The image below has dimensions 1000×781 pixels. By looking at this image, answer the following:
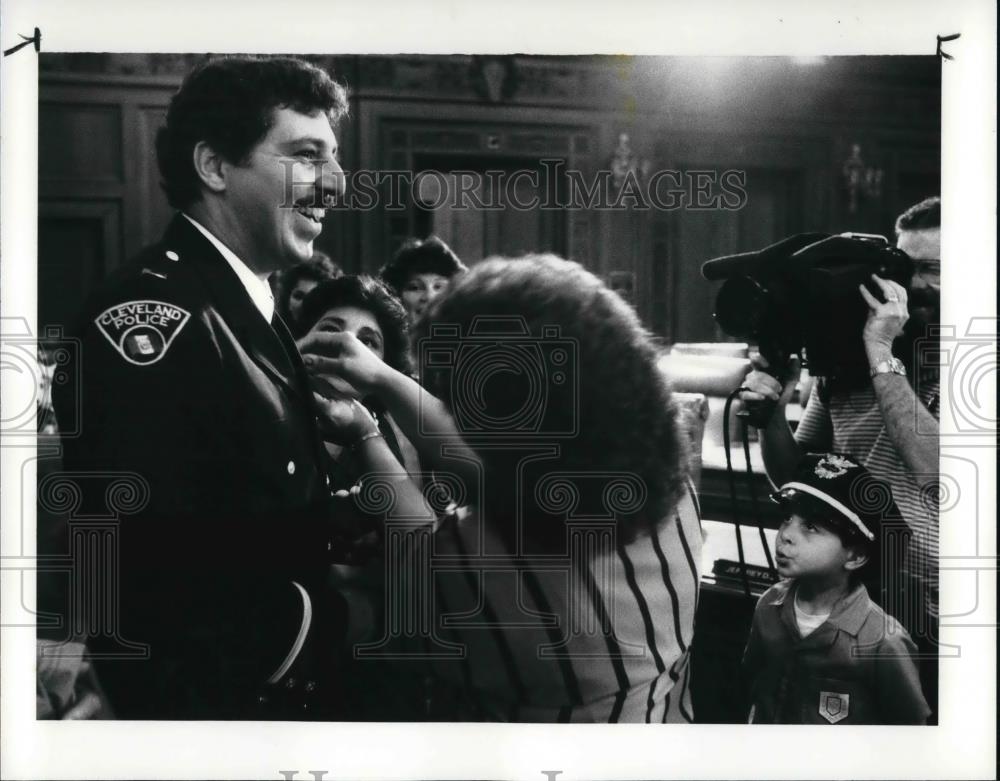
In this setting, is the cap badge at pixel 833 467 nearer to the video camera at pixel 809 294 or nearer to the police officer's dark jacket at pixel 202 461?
the video camera at pixel 809 294

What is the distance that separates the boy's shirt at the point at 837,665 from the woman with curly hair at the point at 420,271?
1.10 meters

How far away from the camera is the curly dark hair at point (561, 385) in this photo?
272 cm

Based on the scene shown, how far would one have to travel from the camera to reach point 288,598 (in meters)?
2.71

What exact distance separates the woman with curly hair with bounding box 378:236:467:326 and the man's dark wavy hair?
14.4 inches

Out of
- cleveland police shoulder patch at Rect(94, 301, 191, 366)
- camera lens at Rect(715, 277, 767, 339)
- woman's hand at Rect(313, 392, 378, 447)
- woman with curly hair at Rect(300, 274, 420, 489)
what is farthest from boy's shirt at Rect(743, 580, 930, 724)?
cleveland police shoulder patch at Rect(94, 301, 191, 366)

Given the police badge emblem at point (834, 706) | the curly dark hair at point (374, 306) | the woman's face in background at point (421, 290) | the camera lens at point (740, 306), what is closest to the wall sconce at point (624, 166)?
the camera lens at point (740, 306)

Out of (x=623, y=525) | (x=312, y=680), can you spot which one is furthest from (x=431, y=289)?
(x=312, y=680)

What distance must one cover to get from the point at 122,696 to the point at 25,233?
1.16 m

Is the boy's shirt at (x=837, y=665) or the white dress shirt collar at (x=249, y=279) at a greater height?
the white dress shirt collar at (x=249, y=279)

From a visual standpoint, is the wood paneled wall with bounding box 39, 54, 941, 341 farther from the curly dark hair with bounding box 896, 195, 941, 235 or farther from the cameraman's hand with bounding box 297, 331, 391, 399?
the cameraman's hand with bounding box 297, 331, 391, 399

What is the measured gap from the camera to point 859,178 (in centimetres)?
272

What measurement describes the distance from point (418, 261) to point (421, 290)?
7 centimetres

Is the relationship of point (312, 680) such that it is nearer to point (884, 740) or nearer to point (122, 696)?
point (122, 696)

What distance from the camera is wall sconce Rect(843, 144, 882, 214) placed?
2.72 m
